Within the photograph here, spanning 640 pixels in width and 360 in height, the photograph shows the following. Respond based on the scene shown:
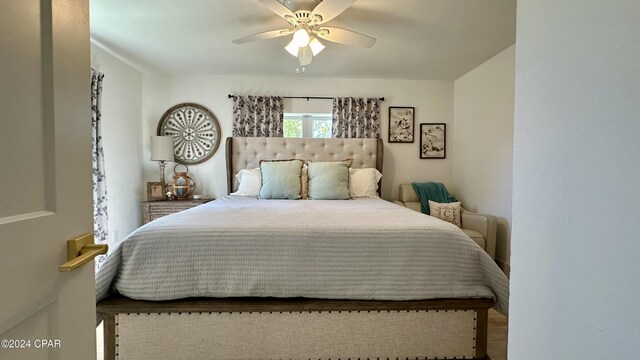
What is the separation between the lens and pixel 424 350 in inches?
60.9

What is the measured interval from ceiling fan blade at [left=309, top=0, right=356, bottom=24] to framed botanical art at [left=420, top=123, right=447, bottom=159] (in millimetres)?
2393

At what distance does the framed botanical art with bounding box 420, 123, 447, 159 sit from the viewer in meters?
3.91

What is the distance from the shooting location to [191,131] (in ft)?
12.1

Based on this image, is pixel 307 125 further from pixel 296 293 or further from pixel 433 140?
pixel 296 293

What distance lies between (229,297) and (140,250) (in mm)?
532

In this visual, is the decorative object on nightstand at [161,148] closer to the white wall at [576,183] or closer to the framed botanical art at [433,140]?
the framed botanical art at [433,140]

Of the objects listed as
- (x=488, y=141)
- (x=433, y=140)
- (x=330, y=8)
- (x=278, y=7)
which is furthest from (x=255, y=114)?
(x=488, y=141)

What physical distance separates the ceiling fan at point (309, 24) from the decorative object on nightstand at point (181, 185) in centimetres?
197

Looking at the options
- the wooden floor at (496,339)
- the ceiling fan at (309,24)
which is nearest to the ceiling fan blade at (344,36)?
the ceiling fan at (309,24)

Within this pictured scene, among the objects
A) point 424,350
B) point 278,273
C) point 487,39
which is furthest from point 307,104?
point 424,350

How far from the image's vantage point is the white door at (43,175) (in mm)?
500

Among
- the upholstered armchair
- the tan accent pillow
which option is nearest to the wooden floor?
the upholstered armchair

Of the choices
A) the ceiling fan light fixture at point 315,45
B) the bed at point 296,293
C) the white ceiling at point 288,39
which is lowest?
the bed at point 296,293

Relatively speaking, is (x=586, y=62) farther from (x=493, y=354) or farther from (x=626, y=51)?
(x=493, y=354)
